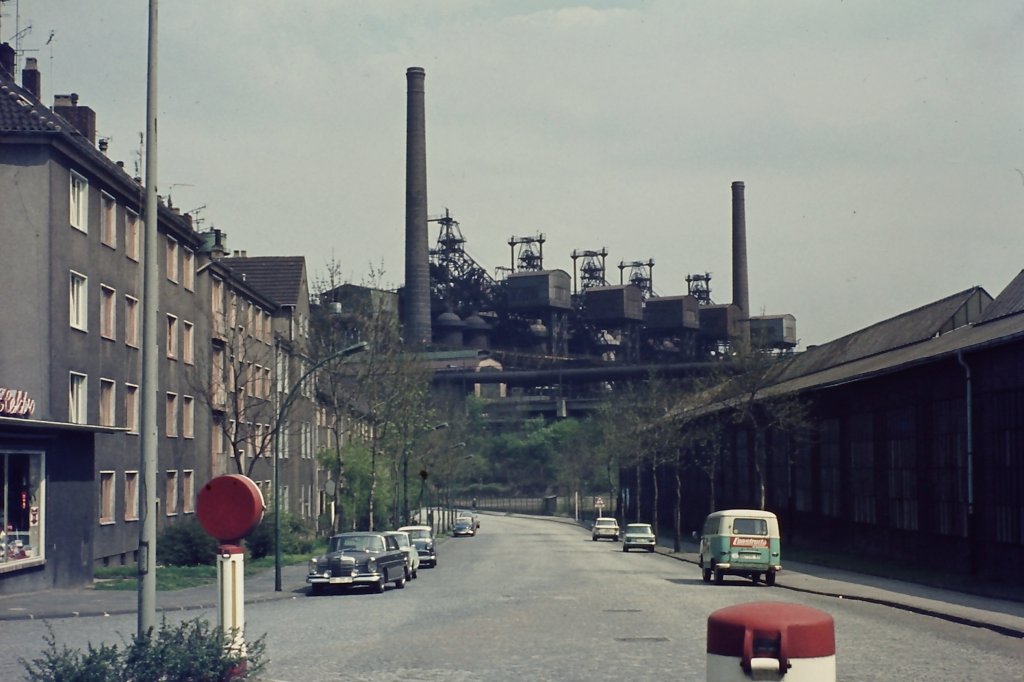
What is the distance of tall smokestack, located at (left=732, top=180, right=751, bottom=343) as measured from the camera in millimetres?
128250

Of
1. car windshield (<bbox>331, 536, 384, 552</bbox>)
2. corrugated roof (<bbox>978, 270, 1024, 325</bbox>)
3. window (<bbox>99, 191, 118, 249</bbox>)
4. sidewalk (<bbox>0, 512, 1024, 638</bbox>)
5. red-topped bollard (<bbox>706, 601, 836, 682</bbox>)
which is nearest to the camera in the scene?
red-topped bollard (<bbox>706, 601, 836, 682</bbox>)

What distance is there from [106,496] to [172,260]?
11.7 metres

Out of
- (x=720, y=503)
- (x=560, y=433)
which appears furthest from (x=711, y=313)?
(x=720, y=503)

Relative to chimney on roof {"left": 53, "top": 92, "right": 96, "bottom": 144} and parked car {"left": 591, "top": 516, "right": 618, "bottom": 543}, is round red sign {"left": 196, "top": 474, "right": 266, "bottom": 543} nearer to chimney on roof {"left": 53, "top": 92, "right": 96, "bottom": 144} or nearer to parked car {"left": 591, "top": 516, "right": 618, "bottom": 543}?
chimney on roof {"left": 53, "top": 92, "right": 96, "bottom": 144}

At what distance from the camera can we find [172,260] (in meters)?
54.6

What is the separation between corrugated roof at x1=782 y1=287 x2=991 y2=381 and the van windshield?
21.3 metres

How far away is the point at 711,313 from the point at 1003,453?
118m

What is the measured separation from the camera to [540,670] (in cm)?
1670

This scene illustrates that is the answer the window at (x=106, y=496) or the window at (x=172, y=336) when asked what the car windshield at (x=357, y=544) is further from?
the window at (x=172, y=336)

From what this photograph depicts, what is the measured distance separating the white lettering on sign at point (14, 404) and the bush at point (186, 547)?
13351 mm

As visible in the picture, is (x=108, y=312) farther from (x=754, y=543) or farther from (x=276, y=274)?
(x=276, y=274)

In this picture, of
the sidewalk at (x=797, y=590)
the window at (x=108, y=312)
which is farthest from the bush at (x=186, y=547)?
the window at (x=108, y=312)

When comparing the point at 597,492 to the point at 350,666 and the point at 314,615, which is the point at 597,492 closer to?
the point at 314,615

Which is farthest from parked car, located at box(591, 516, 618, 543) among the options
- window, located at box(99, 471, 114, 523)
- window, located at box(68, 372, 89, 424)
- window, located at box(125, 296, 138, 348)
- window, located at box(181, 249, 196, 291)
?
window, located at box(68, 372, 89, 424)
